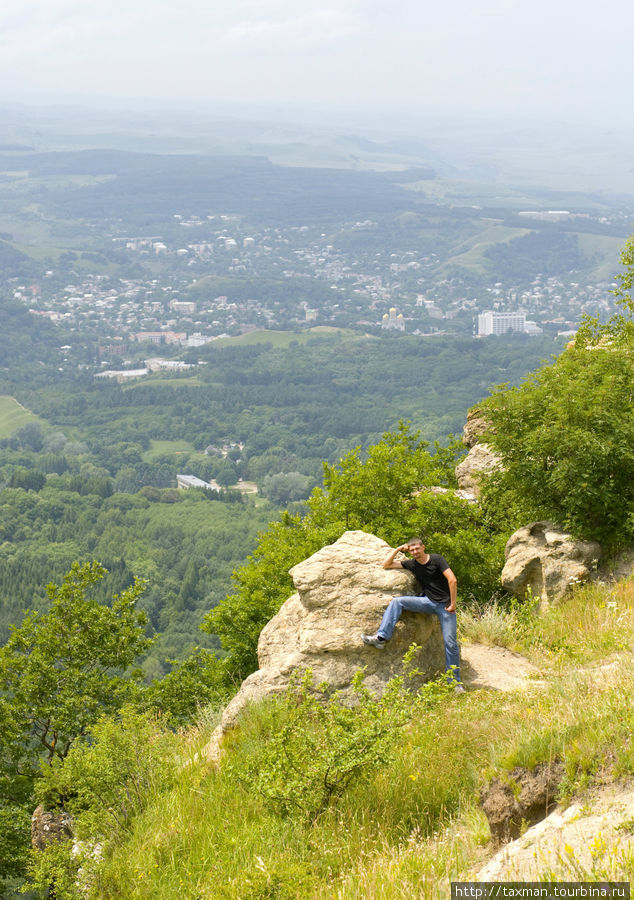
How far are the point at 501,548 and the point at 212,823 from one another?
416 inches

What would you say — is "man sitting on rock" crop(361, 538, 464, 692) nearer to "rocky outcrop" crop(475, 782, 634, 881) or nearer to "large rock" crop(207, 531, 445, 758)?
"large rock" crop(207, 531, 445, 758)

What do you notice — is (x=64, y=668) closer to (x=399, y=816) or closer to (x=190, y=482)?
(x=399, y=816)

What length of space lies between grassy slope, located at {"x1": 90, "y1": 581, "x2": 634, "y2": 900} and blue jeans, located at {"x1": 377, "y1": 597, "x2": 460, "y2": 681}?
1.06m

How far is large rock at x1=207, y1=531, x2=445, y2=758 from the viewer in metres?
9.44

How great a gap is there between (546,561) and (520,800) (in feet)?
25.0

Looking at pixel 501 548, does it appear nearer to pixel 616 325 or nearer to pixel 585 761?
pixel 616 325

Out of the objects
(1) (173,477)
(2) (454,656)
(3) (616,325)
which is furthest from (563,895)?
(1) (173,477)

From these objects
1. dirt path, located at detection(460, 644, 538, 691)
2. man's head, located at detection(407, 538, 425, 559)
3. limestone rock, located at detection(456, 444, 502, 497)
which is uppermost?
man's head, located at detection(407, 538, 425, 559)

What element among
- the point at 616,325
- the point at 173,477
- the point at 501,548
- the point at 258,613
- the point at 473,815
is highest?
the point at 616,325

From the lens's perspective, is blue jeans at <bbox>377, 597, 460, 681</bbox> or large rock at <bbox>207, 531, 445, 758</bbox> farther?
large rock at <bbox>207, 531, 445, 758</bbox>

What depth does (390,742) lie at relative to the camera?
6555mm

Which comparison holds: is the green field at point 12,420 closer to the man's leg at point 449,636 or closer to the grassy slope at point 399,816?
the man's leg at point 449,636

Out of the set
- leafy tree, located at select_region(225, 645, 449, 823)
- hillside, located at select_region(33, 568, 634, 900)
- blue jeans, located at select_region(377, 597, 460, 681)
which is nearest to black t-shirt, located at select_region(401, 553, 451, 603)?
blue jeans, located at select_region(377, 597, 460, 681)

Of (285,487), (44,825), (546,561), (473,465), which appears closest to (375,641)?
(546,561)
